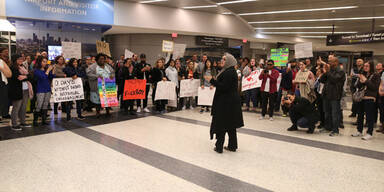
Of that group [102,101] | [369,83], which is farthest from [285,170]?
[102,101]

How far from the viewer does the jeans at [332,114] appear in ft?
19.1

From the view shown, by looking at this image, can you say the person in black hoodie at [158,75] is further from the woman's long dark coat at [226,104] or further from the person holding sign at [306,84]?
the woman's long dark coat at [226,104]

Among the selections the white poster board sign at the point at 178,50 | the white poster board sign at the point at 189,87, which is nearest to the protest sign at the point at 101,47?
the white poster board sign at the point at 178,50

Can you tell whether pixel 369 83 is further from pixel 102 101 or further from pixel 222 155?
pixel 102 101

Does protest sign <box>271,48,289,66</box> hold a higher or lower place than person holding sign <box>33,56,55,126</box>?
higher

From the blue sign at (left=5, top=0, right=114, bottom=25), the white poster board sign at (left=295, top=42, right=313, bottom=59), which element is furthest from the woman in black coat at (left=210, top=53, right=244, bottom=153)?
the blue sign at (left=5, top=0, right=114, bottom=25)

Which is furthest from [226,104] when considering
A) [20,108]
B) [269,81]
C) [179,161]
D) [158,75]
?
[20,108]

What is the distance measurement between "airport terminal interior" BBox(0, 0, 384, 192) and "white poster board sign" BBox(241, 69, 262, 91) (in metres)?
0.03

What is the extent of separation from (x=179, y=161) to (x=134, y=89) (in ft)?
13.5

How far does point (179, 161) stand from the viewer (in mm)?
4035

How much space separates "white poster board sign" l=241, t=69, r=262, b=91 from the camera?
796 centimetres

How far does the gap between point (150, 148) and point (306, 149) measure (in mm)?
2852

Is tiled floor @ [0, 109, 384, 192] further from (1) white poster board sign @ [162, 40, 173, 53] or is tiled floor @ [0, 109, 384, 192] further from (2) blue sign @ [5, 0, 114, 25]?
(2) blue sign @ [5, 0, 114, 25]

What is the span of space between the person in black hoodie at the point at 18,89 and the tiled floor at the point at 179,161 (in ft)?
1.70
